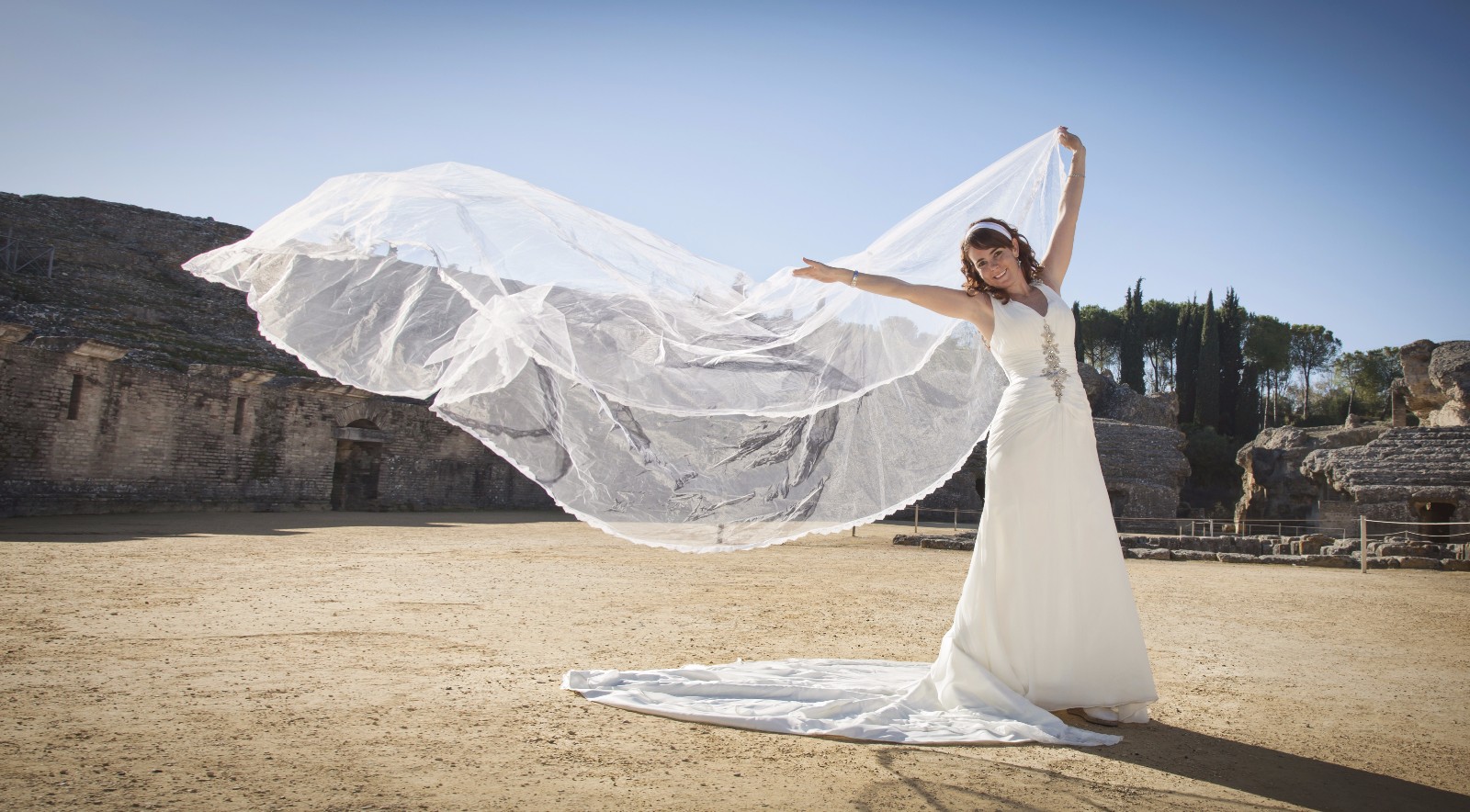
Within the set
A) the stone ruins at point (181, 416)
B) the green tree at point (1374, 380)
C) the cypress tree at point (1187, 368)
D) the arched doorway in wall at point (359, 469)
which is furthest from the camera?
the green tree at point (1374, 380)

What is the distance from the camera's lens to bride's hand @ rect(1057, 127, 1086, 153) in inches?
163

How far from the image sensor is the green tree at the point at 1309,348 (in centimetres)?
5731

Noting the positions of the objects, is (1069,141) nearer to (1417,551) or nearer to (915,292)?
(915,292)

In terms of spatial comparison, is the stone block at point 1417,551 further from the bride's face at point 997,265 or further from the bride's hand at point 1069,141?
the bride's face at point 997,265

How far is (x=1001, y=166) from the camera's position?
437 centimetres

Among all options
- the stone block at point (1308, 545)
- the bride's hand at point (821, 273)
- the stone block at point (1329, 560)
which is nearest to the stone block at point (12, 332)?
the bride's hand at point (821, 273)

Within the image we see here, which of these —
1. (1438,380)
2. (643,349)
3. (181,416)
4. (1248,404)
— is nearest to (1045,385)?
(643,349)

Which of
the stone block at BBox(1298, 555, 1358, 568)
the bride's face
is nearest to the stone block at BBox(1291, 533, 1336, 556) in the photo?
the stone block at BBox(1298, 555, 1358, 568)

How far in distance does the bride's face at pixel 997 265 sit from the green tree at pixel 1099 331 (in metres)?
57.3

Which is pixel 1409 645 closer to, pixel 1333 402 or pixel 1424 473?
pixel 1424 473

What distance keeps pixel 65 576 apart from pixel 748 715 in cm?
657

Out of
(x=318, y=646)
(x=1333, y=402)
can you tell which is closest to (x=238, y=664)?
(x=318, y=646)

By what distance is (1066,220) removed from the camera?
4.05 meters

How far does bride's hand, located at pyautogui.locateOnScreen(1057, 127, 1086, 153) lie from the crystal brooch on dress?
43.4 inches
